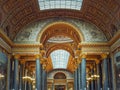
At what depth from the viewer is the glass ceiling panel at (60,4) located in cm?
3115

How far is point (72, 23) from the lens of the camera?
33625 millimetres

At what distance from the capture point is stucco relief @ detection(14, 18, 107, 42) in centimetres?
3306

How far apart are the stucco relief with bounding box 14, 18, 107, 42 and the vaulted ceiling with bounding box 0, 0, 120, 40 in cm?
57

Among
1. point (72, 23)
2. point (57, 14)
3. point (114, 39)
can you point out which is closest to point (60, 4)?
point (57, 14)

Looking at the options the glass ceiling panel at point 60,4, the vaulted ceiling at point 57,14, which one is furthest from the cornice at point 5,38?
the glass ceiling panel at point 60,4

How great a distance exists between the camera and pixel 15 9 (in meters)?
28.2

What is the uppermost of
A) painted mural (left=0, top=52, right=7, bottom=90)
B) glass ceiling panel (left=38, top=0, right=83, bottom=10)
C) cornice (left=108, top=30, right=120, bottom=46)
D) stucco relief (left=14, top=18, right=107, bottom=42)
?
glass ceiling panel (left=38, top=0, right=83, bottom=10)

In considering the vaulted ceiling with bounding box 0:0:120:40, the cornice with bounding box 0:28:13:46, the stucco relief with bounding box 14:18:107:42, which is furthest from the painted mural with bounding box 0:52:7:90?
the stucco relief with bounding box 14:18:107:42

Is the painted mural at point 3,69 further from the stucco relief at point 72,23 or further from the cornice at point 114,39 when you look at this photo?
the cornice at point 114,39

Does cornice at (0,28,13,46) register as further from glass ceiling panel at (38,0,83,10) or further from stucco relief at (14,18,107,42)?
glass ceiling panel at (38,0,83,10)

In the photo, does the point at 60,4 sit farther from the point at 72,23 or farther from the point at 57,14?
the point at 72,23

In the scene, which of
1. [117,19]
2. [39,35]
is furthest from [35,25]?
[117,19]

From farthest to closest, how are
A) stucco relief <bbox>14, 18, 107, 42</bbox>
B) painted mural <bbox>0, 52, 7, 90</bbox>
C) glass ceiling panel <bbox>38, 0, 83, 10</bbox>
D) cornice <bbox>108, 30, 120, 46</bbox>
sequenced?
stucco relief <bbox>14, 18, 107, 42</bbox> < glass ceiling panel <bbox>38, 0, 83, 10</bbox> < cornice <bbox>108, 30, 120, 46</bbox> < painted mural <bbox>0, 52, 7, 90</bbox>

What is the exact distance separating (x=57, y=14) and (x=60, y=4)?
1850mm
